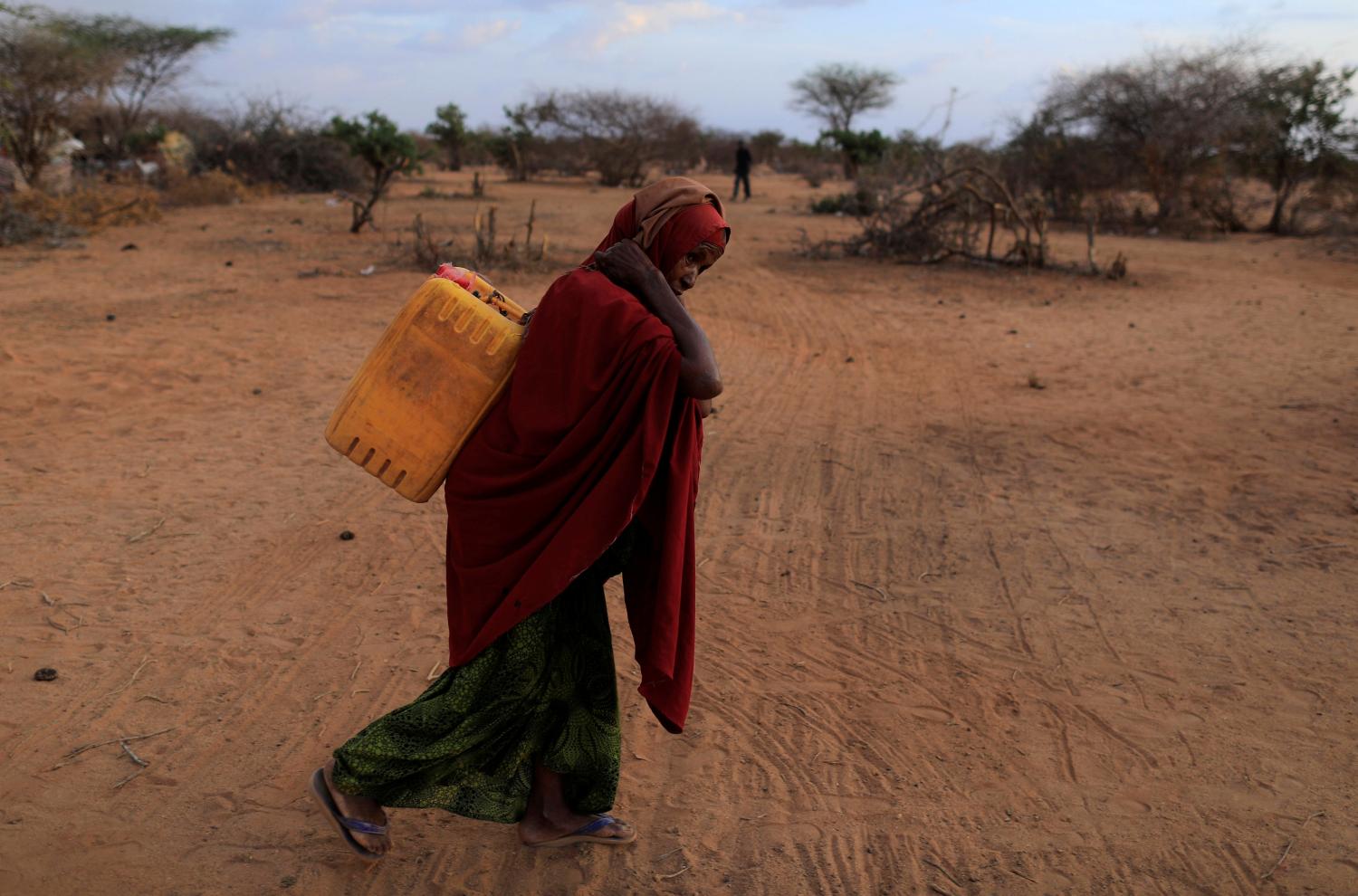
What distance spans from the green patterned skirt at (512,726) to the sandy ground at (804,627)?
0.78 feet

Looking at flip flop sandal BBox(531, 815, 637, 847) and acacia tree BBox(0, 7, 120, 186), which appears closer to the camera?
flip flop sandal BBox(531, 815, 637, 847)

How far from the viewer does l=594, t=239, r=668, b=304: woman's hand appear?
2168 millimetres

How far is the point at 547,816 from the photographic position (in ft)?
8.40

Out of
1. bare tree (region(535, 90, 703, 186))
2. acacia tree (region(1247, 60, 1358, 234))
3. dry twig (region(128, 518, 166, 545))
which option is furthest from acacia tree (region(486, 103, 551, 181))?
dry twig (region(128, 518, 166, 545))

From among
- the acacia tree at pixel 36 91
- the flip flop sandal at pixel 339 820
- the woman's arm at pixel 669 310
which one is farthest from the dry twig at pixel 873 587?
the acacia tree at pixel 36 91

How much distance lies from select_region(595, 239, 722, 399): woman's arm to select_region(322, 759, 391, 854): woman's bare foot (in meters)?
1.25

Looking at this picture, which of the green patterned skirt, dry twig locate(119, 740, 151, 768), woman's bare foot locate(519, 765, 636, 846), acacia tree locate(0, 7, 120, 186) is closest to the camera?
the green patterned skirt

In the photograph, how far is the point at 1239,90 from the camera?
1839cm

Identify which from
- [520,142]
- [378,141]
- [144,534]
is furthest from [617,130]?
[144,534]

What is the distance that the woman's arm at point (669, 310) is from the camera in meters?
2.09

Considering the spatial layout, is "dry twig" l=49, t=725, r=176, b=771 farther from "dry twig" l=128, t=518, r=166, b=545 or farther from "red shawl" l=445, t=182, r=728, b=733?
"dry twig" l=128, t=518, r=166, b=545

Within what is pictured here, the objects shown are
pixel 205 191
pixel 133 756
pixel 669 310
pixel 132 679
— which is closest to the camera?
pixel 669 310

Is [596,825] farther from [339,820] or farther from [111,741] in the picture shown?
[111,741]

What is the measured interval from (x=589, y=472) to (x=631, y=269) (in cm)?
44
